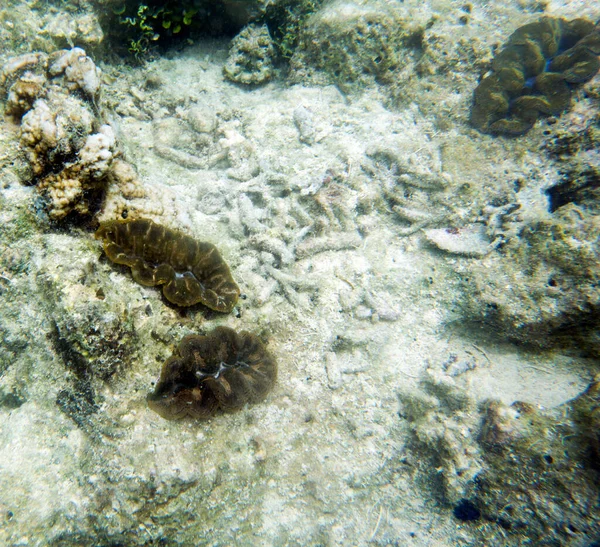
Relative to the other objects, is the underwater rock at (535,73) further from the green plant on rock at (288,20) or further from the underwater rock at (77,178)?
the underwater rock at (77,178)

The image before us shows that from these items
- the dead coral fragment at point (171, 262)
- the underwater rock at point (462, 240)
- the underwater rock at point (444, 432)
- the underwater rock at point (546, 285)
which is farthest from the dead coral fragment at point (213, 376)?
the underwater rock at point (462, 240)

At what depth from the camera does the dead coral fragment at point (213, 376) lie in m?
2.79

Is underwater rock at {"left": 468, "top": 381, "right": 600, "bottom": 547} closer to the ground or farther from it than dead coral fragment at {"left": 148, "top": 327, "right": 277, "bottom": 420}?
closer to the ground

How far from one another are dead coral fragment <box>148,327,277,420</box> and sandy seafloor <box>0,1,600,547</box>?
0.16 m

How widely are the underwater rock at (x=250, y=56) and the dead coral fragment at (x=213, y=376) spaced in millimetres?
5017

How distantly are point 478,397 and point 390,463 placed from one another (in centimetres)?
128

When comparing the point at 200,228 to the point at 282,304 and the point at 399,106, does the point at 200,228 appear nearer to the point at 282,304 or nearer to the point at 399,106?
the point at 282,304

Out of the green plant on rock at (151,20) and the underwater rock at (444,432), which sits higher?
the green plant on rock at (151,20)

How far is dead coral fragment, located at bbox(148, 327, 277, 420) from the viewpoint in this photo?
110 inches

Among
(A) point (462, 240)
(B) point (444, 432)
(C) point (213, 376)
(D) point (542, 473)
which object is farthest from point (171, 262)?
(D) point (542, 473)

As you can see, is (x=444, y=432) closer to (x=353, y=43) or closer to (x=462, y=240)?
(x=462, y=240)

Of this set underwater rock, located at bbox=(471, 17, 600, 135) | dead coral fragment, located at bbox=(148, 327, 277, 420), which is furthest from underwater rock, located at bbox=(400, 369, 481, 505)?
underwater rock, located at bbox=(471, 17, 600, 135)

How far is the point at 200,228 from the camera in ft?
12.8

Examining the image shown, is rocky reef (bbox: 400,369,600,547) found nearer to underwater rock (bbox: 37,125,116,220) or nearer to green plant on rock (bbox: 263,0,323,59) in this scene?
underwater rock (bbox: 37,125,116,220)
